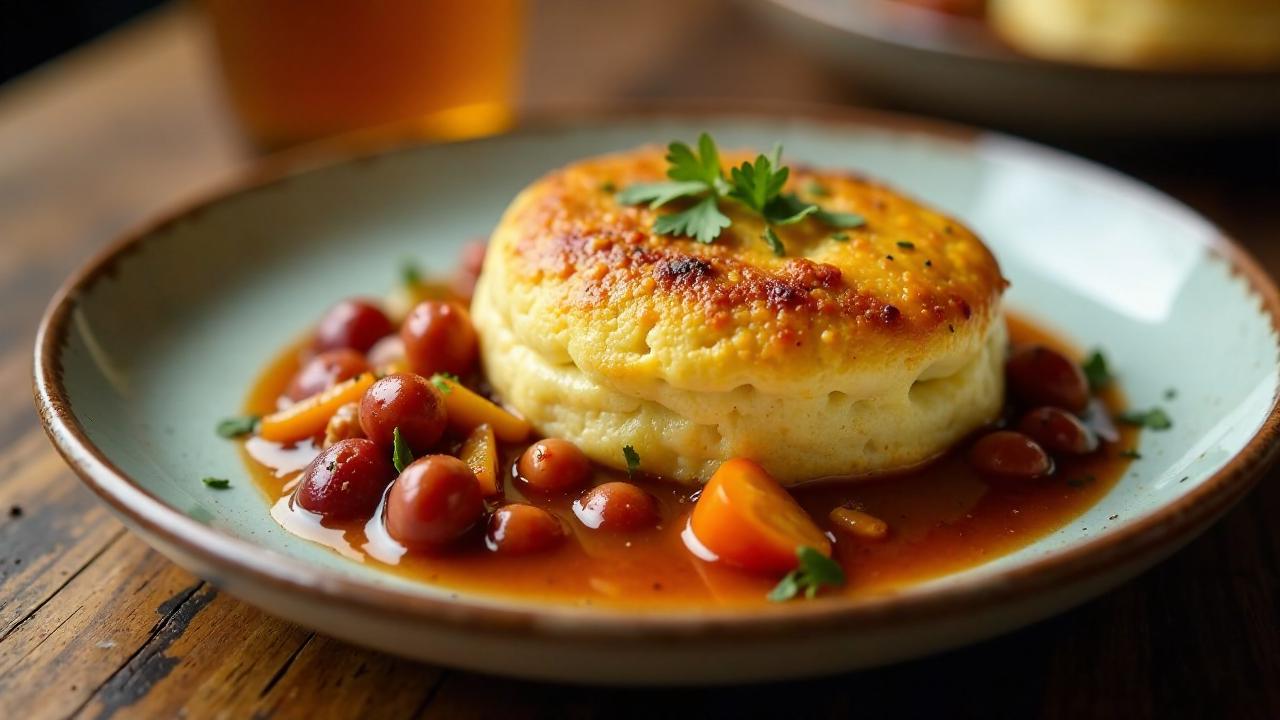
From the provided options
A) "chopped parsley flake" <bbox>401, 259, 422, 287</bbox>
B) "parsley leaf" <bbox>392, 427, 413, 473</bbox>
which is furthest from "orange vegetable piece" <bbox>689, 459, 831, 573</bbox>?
"chopped parsley flake" <bbox>401, 259, 422, 287</bbox>

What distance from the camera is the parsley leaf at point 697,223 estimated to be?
376cm

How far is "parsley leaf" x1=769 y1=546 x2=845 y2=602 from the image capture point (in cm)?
301

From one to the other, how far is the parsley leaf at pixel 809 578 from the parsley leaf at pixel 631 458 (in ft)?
2.30

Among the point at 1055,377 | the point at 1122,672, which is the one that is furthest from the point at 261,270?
the point at 1122,672

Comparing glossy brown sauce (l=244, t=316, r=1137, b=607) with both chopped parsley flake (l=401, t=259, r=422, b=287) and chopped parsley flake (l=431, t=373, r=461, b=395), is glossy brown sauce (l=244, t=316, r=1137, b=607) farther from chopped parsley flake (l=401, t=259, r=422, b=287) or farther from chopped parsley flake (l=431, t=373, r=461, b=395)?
chopped parsley flake (l=401, t=259, r=422, b=287)

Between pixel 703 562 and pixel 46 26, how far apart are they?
28.0 ft

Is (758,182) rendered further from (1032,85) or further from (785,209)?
(1032,85)

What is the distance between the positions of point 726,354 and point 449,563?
3.12 feet

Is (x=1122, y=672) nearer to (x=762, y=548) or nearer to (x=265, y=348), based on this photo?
(x=762, y=548)

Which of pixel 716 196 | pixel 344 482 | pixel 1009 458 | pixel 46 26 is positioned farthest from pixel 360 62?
pixel 46 26

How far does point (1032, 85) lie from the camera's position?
5.86m

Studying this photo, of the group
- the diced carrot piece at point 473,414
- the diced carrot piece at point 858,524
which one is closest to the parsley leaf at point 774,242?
the diced carrot piece at point 858,524

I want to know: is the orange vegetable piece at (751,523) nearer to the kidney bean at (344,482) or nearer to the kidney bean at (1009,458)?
the kidney bean at (1009,458)

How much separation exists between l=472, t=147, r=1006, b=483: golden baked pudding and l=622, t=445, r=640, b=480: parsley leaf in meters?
0.02
